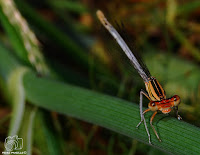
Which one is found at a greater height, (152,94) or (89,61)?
(89,61)

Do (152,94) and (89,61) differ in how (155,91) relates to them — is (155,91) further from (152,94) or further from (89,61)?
(89,61)

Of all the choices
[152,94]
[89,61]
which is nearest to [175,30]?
[89,61]

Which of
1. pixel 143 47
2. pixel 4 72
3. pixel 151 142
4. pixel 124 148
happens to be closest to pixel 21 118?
pixel 4 72

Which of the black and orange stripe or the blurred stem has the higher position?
the blurred stem

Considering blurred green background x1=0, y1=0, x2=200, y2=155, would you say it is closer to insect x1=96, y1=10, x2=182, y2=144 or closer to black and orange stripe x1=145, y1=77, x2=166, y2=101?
insect x1=96, y1=10, x2=182, y2=144

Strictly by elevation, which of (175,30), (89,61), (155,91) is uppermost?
(175,30)

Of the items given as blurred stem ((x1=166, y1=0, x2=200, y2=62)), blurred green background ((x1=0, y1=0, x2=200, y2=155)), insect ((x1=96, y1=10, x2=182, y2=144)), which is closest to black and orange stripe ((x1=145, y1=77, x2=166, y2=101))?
insect ((x1=96, y1=10, x2=182, y2=144))

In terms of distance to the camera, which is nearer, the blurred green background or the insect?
the insect

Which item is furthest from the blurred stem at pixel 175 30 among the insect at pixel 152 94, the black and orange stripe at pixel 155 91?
the black and orange stripe at pixel 155 91
